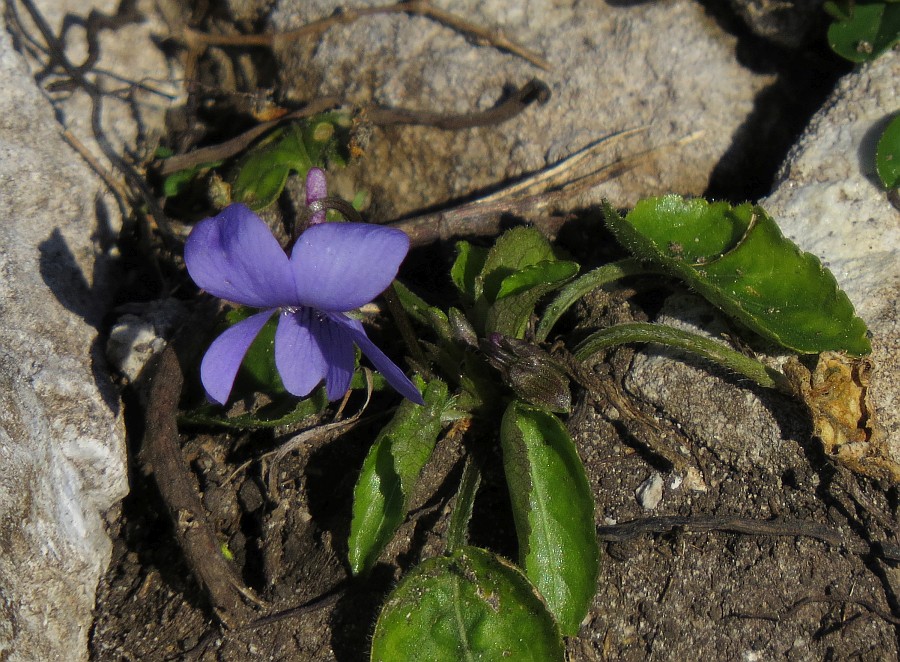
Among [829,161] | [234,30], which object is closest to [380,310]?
[829,161]

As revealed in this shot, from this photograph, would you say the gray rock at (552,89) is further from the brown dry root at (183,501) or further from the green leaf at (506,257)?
the brown dry root at (183,501)

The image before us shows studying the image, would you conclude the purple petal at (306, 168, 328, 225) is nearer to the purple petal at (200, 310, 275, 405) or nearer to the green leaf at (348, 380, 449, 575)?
the purple petal at (200, 310, 275, 405)

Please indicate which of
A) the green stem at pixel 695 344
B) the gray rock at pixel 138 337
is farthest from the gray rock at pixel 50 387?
the green stem at pixel 695 344

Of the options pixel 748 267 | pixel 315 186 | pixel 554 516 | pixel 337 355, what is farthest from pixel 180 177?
pixel 748 267

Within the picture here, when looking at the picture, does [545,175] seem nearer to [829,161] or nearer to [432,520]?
[829,161]

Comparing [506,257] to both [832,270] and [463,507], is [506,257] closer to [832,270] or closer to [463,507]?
[463,507]
